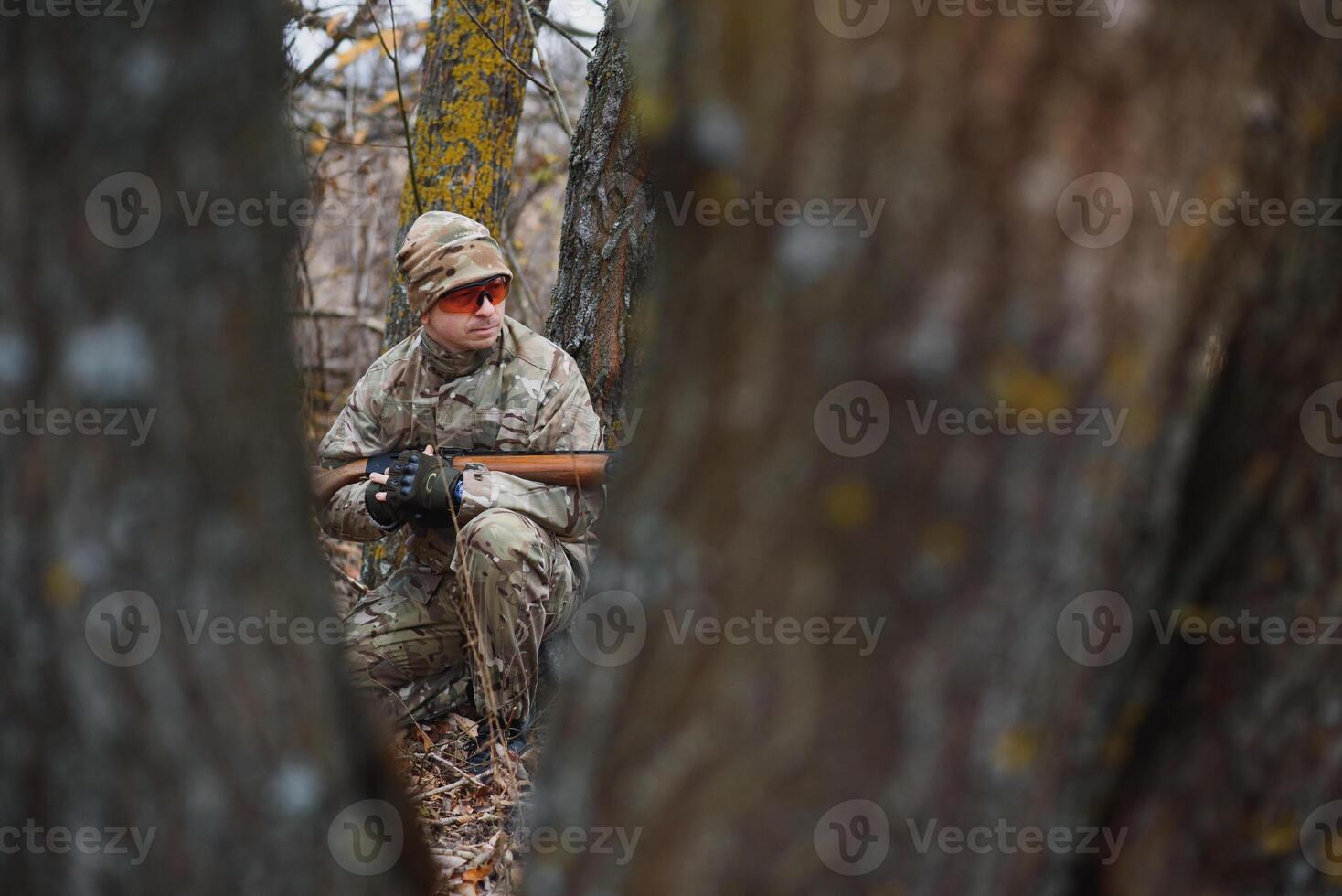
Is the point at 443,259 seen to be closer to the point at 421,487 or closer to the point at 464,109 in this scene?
the point at 421,487

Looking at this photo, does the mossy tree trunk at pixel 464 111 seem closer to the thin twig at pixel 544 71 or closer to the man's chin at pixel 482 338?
the thin twig at pixel 544 71

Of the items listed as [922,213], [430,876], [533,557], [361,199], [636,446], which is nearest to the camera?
[922,213]

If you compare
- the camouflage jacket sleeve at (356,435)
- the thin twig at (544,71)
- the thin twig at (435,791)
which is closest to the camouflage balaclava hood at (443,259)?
the camouflage jacket sleeve at (356,435)

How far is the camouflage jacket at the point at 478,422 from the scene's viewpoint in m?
4.48

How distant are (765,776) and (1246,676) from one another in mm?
597

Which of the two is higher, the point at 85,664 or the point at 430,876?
the point at 85,664

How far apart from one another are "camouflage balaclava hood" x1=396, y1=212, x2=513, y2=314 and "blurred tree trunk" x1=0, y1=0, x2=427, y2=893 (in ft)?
10.7

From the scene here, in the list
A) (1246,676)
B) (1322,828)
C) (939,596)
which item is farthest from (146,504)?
(1322,828)

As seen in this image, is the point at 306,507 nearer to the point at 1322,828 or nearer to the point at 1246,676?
the point at 1246,676

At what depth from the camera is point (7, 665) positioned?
112cm

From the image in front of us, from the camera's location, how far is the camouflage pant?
434 cm

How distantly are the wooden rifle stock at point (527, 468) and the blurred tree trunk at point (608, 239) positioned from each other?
0.24m

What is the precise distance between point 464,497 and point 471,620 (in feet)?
1.57

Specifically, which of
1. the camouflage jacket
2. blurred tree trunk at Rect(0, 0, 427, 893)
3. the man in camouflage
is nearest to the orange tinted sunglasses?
the man in camouflage
